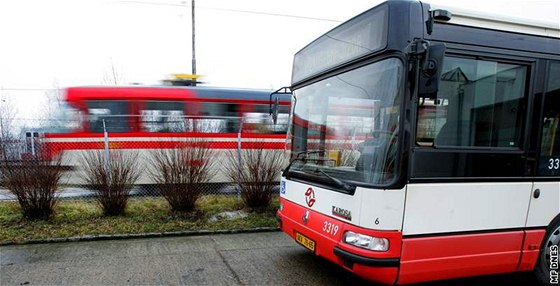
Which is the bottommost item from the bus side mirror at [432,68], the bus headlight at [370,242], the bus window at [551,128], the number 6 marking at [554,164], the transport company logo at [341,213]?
the bus headlight at [370,242]

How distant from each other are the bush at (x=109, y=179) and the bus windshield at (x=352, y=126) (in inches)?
149

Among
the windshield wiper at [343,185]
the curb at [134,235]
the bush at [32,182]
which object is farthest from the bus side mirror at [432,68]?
the bush at [32,182]

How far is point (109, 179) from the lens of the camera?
6621 mm

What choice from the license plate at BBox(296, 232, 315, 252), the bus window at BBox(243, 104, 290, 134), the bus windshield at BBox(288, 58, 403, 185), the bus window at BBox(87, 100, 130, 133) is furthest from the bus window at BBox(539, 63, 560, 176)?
the bus window at BBox(87, 100, 130, 133)

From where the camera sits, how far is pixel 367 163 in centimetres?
335

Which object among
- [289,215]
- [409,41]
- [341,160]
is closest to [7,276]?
[289,215]

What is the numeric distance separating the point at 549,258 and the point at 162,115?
378 inches

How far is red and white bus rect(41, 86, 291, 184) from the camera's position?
31.7 feet

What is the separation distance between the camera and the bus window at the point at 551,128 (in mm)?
3754

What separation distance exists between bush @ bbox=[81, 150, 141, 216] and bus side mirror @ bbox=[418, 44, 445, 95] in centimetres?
574

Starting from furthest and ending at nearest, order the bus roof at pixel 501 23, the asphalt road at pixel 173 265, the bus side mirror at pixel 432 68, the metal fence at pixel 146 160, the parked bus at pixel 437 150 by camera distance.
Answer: the metal fence at pixel 146 160, the asphalt road at pixel 173 265, the bus roof at pixel 501 23, the parked bus at pixel 437 150, the bus side mirror at pixel 432 68

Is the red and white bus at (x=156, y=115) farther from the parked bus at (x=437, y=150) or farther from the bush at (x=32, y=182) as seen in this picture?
the parked bus at (x=437, y=150)

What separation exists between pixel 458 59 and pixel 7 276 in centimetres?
568

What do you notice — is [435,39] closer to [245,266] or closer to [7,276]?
[245,266]
